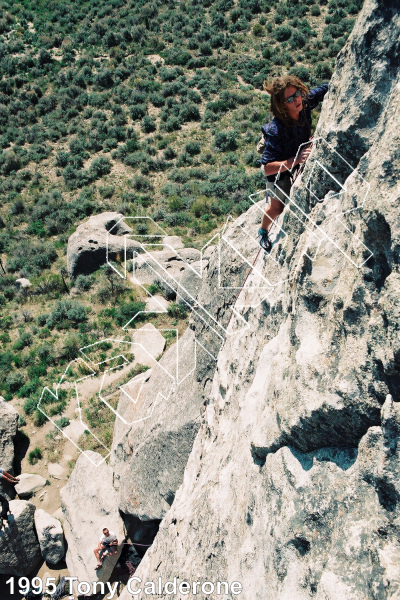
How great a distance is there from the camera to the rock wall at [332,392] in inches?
116

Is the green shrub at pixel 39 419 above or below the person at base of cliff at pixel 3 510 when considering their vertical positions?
below

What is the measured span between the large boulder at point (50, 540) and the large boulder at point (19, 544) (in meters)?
0.18

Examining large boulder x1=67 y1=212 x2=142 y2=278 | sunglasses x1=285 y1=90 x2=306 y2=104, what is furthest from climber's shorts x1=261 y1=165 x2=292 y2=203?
large boulder x1=67 y1=212 x2=142 y2=278

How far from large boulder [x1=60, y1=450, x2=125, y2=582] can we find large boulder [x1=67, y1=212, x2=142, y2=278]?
857cm

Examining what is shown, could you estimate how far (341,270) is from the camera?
370 centimetres

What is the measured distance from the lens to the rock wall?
2947 mm

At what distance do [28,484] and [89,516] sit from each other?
7.97ft

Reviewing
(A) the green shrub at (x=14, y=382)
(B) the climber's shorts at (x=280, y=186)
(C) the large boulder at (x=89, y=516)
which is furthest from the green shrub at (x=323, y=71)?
(C) the large boulder at (x=89, y=516)

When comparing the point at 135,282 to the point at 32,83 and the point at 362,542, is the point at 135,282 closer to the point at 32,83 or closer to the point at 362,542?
the point at 362,542

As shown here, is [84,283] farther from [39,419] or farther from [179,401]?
[179,401]

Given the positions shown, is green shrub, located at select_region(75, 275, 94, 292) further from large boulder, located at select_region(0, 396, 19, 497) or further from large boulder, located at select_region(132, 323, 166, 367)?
large boulder, located at select_region(0, 396, 19, 497)

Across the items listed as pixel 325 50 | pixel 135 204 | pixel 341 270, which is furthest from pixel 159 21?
pixel 341 270

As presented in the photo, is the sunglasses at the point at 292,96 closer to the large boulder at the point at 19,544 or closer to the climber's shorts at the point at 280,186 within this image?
the climber's shorts at the point at 280,186

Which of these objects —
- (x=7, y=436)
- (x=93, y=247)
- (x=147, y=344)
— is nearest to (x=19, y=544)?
(x=7, y=436)
